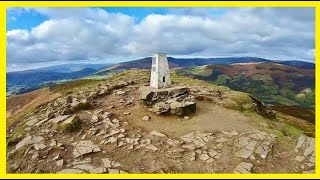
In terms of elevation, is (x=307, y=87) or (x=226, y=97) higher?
(x=226, y=97)

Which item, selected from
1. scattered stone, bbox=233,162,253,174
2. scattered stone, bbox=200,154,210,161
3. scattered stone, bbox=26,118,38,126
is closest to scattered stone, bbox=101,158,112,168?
scattered stone, bbox=200,154,210,161

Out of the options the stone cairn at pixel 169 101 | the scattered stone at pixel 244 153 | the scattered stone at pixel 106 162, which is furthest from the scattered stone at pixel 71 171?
the stone cairn at pixel 169 101

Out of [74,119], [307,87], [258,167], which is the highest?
[74,119]

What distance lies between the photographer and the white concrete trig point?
29.9m

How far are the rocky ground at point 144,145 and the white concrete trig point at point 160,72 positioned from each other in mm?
5325

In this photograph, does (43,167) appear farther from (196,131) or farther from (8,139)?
(196,131)

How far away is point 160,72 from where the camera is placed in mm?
30391

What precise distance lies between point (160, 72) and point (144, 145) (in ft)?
42.6

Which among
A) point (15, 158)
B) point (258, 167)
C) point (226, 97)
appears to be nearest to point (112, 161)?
point (15, 158)

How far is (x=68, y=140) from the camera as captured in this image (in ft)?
63.6

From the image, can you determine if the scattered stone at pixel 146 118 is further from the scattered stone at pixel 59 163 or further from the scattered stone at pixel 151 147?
the scattered stone at pixel 59 163

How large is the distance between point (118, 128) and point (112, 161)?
16.4 feet

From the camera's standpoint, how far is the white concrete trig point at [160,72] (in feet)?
98.0

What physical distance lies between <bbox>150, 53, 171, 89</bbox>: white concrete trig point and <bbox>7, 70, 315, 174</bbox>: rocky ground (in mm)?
5325
